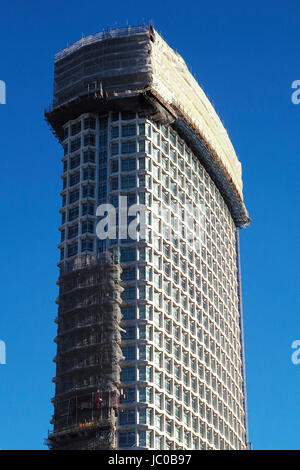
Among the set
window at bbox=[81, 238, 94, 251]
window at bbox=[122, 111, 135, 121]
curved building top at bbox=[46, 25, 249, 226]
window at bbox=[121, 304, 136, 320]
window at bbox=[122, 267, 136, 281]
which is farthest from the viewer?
window at bbox=[122, 111, 135, 121]

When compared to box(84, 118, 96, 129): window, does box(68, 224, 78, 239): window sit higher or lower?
lower

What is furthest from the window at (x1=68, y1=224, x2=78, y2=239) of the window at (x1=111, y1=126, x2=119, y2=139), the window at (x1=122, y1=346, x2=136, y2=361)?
the window at (x1=122, y1=346, x2=136, y2=361)

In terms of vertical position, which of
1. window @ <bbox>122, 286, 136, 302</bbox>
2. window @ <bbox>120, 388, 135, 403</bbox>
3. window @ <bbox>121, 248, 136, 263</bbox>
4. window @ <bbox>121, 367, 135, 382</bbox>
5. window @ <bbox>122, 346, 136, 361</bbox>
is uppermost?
window @ <bbox>121, 248, 136, 263</bbox>

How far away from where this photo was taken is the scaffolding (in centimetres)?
13700

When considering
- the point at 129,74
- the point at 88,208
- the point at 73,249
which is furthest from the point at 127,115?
the point at 73,249

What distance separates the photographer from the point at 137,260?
14688 centimetres

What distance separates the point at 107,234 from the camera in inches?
5910

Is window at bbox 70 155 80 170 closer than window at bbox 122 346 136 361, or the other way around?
window at bbox 122 346 136 361

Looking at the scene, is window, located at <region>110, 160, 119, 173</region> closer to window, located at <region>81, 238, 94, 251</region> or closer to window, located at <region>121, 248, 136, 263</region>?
window, located at <region>81, 238, 94, 251</region>

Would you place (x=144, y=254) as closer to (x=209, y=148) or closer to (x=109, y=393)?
(x=109, y=393)

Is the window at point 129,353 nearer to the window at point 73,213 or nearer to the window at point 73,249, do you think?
the window at point 73,249

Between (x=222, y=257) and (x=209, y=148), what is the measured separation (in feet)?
80.2

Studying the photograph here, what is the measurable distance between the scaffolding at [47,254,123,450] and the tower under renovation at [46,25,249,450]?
0.66 feet
